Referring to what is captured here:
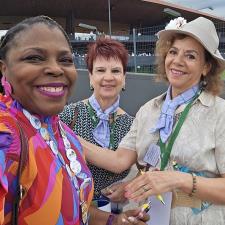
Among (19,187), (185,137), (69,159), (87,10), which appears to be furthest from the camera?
(87,10)

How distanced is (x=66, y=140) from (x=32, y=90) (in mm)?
291

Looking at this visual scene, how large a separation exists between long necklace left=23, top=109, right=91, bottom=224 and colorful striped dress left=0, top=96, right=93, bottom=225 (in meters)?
0.02

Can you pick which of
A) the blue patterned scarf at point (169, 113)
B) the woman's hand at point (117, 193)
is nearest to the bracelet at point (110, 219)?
the woman's hand at point (117, 193)

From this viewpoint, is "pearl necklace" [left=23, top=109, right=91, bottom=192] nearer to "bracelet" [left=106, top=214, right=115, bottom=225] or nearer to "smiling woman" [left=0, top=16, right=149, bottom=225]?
"smiling woman" [left=0, top=16, right=149, bottom=225]

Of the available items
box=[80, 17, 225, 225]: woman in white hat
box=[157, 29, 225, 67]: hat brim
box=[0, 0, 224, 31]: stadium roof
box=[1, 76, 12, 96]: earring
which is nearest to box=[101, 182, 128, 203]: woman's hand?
box=[80, 17, 225, 225]: woman in white hat

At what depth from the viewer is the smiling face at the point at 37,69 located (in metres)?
1.31

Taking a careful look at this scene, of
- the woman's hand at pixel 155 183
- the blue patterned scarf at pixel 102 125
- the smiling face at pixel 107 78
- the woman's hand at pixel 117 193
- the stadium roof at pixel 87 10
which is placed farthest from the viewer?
the stadium roof at pixel 87 10

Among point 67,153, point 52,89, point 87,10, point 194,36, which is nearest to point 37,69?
point 52,89

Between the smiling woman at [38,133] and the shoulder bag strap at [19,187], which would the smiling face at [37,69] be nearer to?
the smiling woman at [38,133]

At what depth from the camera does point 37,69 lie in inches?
51.8

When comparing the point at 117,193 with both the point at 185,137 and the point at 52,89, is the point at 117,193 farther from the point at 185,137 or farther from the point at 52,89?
the point at 52,89

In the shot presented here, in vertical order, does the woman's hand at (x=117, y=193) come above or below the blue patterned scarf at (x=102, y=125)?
below

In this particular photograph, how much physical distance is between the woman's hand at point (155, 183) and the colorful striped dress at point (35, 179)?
1.88ft

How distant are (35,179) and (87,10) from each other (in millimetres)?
30350
